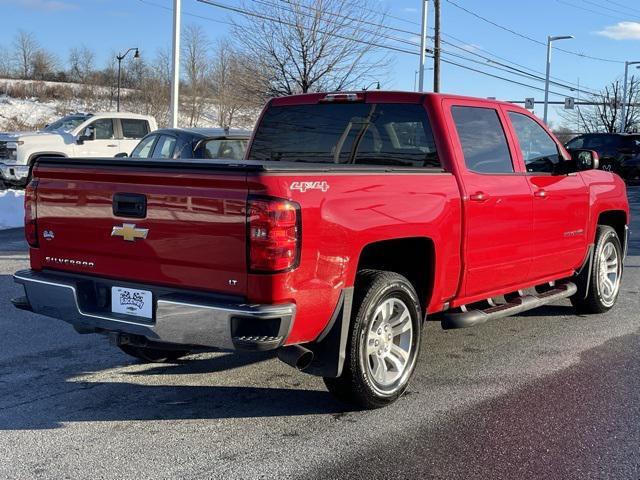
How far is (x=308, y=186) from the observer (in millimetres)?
3865

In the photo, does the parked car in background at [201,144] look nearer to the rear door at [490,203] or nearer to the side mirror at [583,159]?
the side mirror at [583,159]

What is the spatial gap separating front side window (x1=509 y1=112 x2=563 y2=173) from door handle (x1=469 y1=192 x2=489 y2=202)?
3.23 feet

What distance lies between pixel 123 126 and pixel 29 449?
16798 mm

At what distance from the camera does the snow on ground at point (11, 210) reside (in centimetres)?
1397

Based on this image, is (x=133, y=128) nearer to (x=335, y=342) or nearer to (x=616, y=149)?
(x=616, y=149)

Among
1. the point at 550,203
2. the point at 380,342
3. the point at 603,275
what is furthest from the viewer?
the point at 603,275

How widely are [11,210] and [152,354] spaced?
10.9 metres

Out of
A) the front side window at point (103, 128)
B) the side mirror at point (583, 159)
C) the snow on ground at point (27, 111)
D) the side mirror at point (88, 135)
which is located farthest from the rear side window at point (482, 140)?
the snow on ground at point (27, 111)

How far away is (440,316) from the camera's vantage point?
17.8ft

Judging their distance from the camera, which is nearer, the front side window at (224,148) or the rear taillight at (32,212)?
the rear taillight at (32,212)

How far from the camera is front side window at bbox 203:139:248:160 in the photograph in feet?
33.3

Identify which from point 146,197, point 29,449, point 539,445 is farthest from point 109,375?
point 539,445

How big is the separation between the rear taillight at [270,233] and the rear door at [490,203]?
1723 mm

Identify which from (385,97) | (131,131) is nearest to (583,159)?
(385,97)
